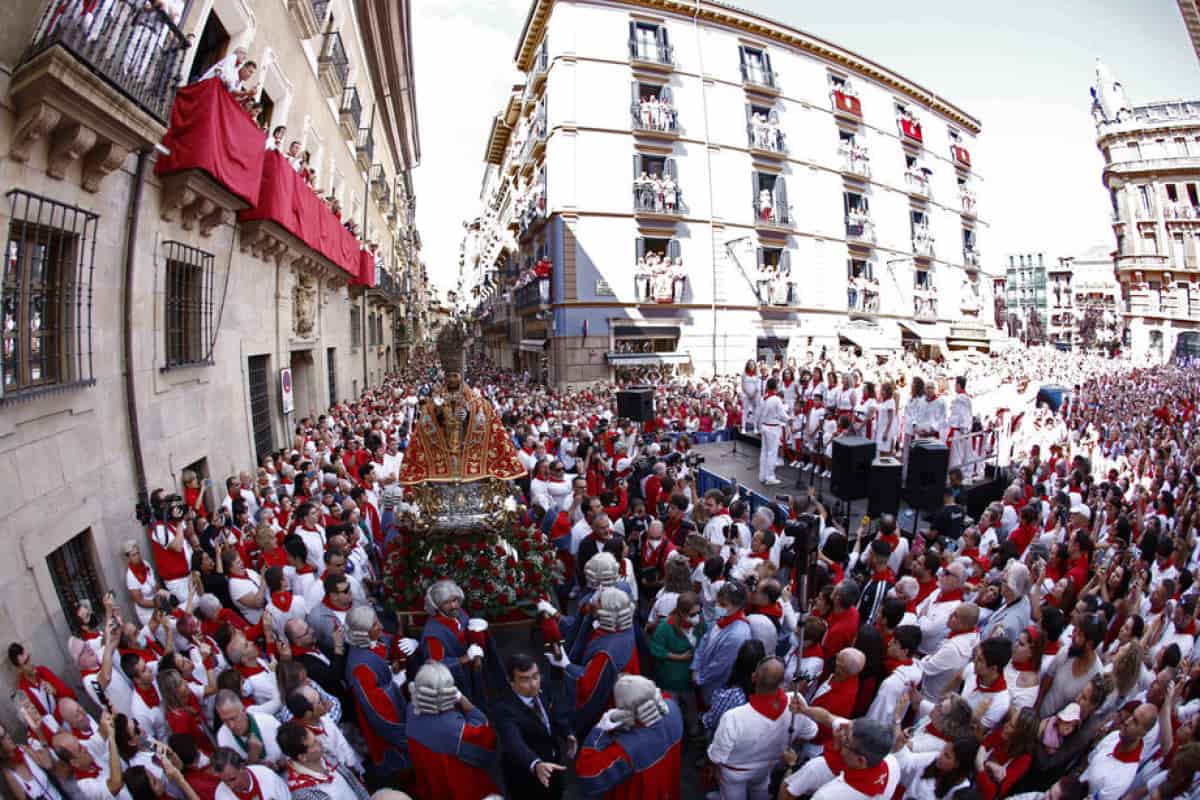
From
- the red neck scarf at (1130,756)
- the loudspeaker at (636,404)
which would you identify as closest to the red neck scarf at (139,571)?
the red neck scarf at (1130,756)

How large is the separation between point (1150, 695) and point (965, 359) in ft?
107

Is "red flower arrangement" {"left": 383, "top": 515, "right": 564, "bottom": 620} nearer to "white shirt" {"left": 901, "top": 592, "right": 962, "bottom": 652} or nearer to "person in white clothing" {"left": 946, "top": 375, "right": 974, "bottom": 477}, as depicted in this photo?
"white shirt" {"left": 901, "top": 592, "right": 962, "bottom": 652}

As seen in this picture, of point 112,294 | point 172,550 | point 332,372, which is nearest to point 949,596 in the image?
point 172,550

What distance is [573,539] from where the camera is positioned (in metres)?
7.14

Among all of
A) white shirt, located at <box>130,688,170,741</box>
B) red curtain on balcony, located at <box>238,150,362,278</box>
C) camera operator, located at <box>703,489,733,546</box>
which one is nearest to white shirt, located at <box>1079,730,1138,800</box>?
camera operator, located at <box>703,489,733,546</box>

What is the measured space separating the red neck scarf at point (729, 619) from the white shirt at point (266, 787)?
2853 mm

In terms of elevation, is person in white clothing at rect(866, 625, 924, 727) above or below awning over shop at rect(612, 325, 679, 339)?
below

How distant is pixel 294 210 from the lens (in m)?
10.9

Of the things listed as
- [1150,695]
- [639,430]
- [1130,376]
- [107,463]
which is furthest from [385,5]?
[1130,376]

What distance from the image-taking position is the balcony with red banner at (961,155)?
36866 millimetres

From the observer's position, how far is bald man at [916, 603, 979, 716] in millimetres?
4062

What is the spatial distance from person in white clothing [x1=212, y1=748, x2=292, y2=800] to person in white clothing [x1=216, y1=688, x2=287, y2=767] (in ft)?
0.54

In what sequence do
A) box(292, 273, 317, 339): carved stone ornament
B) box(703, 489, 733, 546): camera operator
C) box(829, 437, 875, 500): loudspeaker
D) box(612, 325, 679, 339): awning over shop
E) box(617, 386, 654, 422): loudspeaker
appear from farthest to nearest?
box(612, 325, 679, 339): awning over shop
box(617, 386, 654, 422): loudspeaker
box(292, 273, 317, 339): carved stone ornament
box(829, 437, 875, 500): loudspeaker
box(703, 489, 733, 546): camera operator

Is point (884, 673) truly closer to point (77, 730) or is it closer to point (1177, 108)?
point (77, 730)
